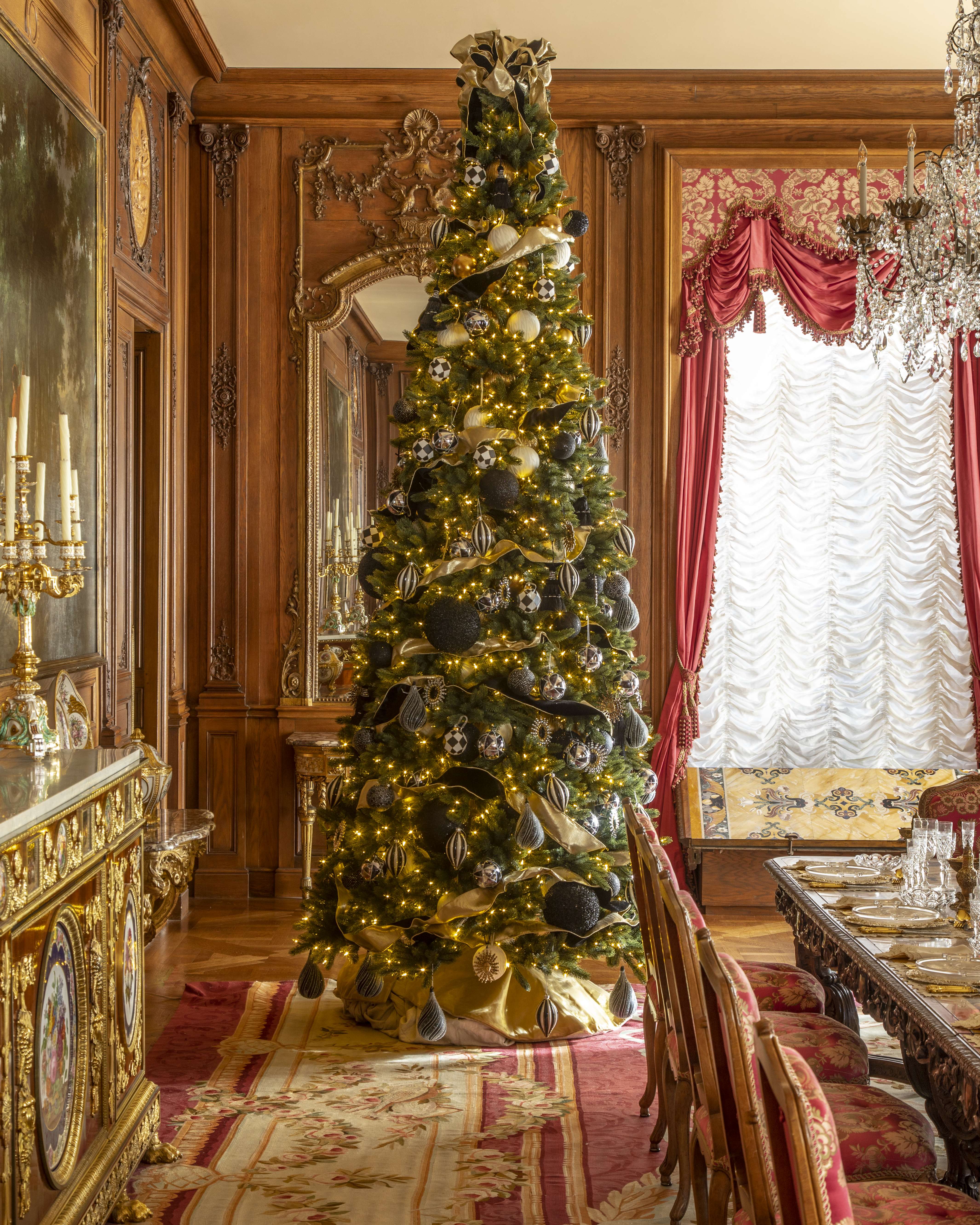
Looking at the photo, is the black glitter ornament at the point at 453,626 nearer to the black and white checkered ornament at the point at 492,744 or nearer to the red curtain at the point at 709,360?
Answer: the black and white checkered ornament at the point at 492,744

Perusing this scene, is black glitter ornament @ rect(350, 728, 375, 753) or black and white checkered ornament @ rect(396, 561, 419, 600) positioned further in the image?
black glitter ornament @ rect(350, 728, 375, 753)

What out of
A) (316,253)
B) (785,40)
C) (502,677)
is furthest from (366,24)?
(502,677)

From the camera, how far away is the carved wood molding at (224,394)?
6.14 meters

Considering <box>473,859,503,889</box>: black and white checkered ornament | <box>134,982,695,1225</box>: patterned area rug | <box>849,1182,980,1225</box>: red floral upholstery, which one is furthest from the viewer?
<box>473,859,503,889</box>: black and white checkered ornament

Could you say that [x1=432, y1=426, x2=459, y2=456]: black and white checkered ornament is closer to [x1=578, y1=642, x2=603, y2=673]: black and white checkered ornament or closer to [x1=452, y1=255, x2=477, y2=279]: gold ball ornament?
[x1=452, y1=255, x2=477, y2=279]: gold ball ornament

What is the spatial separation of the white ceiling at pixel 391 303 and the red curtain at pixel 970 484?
2.67 m

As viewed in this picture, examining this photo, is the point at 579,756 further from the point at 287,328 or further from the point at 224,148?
the point at 224,148

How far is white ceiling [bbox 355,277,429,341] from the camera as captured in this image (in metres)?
6.21

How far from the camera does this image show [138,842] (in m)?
3.19

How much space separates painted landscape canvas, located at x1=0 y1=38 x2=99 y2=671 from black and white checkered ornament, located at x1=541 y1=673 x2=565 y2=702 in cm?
155

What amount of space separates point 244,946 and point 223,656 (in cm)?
145

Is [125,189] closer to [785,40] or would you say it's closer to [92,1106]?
[785,40]

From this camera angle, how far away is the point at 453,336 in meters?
4.30

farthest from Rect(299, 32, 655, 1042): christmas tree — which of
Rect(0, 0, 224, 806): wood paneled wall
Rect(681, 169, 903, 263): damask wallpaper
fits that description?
Rect(681, 169, 903, 263): damask wallpaper
